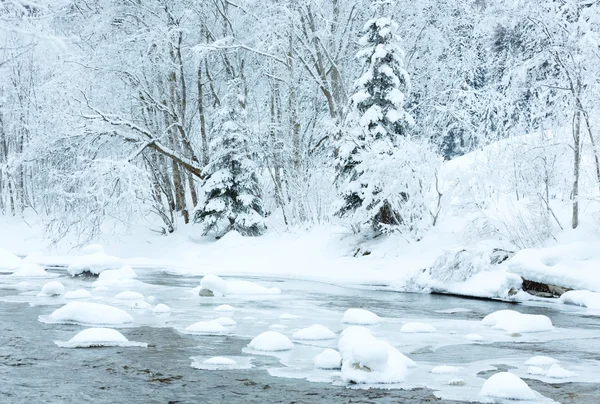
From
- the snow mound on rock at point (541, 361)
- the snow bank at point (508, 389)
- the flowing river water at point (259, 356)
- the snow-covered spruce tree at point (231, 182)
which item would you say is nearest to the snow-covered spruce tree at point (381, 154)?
the snow-covered spruce tree at point (231, 182)

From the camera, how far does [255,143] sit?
23.9 metres

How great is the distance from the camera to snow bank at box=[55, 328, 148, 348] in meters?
7.02

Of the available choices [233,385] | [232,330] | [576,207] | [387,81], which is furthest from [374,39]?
[233,385]

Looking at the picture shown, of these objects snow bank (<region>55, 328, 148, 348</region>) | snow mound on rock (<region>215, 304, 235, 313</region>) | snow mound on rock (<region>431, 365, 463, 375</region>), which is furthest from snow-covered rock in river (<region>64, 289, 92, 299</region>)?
snow mound on rock (<region>431, 365, 463, 375</region>)

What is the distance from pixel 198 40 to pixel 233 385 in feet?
70.2

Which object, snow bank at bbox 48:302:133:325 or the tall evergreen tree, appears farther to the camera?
the tall evergreen tree

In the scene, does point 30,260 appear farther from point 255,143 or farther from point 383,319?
point 383,319

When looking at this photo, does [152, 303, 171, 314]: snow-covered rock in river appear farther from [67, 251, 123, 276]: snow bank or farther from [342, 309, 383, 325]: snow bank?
[67, 251, 123, 276]: snow bank

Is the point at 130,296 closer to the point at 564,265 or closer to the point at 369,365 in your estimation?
the point at 369,365

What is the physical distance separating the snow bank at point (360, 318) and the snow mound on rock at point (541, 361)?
8.51 ft

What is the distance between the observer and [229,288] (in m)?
12.3

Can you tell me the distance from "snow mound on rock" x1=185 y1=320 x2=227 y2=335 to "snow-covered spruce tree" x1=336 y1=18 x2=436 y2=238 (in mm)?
8754

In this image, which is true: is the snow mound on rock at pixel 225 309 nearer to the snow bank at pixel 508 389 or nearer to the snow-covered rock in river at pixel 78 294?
the snow-covered rock in river at pixel 78 294

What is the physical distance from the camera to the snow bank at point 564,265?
11664 mm
